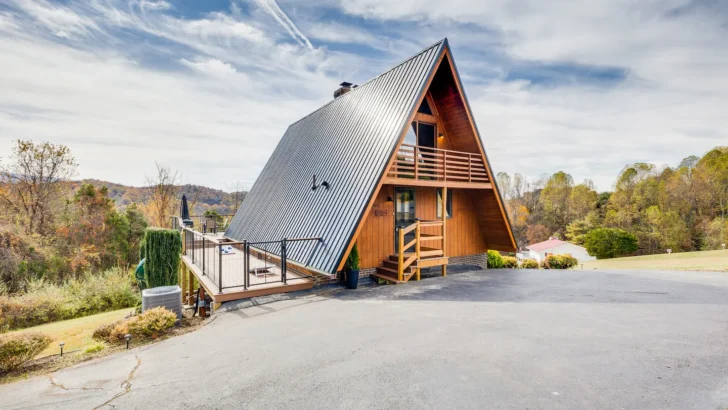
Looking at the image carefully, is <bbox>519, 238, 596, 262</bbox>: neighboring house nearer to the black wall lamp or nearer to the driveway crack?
the black wall lamp

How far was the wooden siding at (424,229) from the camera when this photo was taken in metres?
9.19

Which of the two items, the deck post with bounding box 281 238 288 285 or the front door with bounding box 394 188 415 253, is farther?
the front door with bounding box 394 188 415 253

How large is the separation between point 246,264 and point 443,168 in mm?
6544

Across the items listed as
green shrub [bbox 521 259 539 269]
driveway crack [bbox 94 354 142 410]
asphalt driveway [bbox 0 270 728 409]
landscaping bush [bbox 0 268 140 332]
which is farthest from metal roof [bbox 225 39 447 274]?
green shrub [bbox 521 259 539 269]

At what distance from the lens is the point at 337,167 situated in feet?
31.6

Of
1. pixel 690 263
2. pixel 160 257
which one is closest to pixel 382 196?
pixel 160 257

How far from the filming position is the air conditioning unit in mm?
6254

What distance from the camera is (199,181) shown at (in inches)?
1149

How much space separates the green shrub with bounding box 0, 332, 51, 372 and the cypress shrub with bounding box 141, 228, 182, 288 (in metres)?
4.24

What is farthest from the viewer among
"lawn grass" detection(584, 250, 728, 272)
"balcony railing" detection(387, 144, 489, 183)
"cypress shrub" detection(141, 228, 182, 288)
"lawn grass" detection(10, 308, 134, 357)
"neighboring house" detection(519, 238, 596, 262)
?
"neighboring house" detection(519, 238, 596, 262)

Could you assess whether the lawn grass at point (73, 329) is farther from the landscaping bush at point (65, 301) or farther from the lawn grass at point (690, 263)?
the lawn grass at point (690, 263)

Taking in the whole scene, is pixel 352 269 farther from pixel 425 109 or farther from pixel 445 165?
pixel 425 109

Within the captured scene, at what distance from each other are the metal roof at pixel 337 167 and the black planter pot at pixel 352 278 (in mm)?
886

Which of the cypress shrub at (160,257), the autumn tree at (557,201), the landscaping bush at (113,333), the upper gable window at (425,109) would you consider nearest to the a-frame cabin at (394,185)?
the upper gable window at (425,109)
